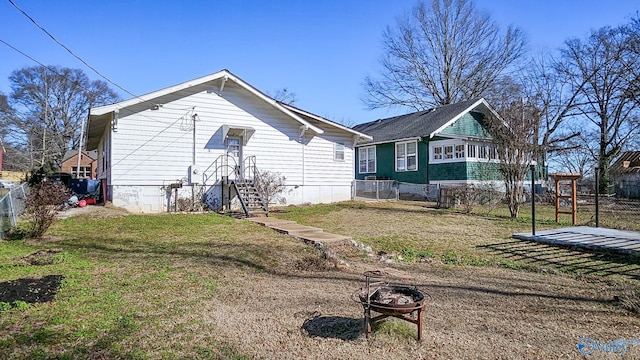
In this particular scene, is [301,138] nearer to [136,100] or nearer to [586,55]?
[136,100]

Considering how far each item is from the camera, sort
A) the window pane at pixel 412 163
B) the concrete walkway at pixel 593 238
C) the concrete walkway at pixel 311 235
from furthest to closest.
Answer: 1. the window pane at pixel 412 163
2. the concrete walkway at pixel 311 235
3. the concrete walkway at pixel 593 238

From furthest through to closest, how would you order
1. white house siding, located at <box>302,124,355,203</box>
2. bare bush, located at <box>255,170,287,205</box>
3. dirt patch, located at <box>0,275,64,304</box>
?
white house siding, located at <box>302,124,355,203</box> < bare bush, located at <box>255,170,287,205</box> < dirt patch, located at <box>0,275,64,304</box>

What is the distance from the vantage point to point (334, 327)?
4008mm

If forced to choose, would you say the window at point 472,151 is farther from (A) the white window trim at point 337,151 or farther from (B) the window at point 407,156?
(A) the white window trim at point 337,151

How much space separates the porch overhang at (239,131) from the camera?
48.7 feet


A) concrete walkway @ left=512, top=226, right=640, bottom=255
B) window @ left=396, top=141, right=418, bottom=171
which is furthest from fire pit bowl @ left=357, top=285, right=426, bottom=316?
window @ left=396, top=141, right=418, bottom=171

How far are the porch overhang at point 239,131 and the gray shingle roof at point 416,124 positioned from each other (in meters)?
10.1

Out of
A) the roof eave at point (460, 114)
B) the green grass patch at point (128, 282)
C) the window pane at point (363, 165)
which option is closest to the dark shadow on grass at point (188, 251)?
the green grass patch at point (128, 282)

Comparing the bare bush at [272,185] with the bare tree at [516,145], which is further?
the bare bush at [272,185]

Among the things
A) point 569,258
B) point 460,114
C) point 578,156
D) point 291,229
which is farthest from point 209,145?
point 578,156

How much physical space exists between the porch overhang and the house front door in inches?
6.3

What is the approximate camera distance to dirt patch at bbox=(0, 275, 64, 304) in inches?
176

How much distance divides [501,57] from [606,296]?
3186cm

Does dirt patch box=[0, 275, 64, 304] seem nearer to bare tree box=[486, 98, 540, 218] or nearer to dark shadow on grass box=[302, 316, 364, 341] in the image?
dark shadow on grass box=[302, 316, 364, 341]
